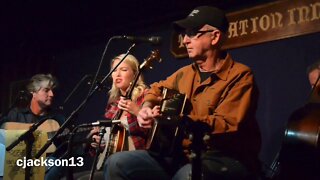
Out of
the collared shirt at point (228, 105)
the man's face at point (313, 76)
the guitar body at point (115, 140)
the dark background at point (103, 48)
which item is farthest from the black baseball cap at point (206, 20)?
the dark background at point (103, 48)

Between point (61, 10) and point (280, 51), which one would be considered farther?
point (61, 10)

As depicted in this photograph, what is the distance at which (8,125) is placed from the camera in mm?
4316

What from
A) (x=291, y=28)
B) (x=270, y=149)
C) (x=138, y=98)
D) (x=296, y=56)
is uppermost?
(x=291, y=28)

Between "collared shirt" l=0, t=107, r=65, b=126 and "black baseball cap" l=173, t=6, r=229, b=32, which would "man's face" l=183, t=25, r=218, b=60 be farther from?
"collared shirt" l=0, t=107, r=65, b=126

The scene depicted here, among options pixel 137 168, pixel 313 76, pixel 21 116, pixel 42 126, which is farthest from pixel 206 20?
pixel 21 116

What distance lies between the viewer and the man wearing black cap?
2.09m

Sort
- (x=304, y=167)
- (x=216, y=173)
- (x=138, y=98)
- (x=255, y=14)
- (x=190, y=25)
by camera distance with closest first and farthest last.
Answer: (x=216, y=173)
(x=190, y=25)
(x=304, y=167)
(x=138, y=98)
(x=255, y=14)

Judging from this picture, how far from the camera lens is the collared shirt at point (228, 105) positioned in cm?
212

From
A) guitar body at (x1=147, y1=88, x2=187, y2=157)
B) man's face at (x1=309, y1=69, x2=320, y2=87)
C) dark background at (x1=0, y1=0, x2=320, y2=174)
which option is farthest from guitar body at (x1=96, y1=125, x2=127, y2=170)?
man's face at (x1=309, y1=69, x2=320, y2=87)

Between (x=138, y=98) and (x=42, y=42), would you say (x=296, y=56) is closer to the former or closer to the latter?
(x=138, y=98)

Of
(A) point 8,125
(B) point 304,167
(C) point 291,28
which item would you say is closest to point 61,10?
(A) point 8,125

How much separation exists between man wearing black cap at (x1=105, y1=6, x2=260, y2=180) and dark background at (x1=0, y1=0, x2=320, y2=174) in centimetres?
154

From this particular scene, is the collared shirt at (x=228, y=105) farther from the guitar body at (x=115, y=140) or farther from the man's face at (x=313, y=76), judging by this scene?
the man's face at (x=313, y=76)

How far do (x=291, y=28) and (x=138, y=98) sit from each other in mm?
1606
